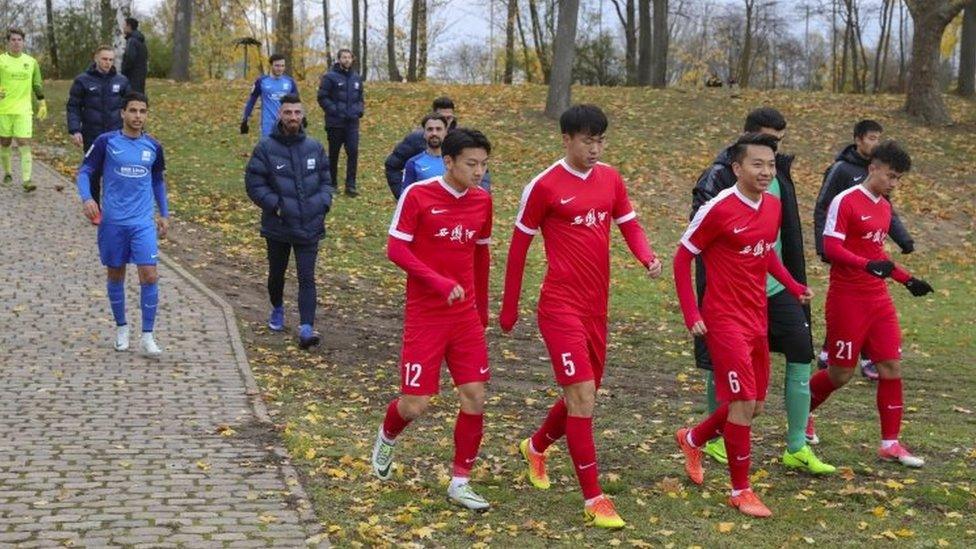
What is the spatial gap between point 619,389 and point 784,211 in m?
3.19

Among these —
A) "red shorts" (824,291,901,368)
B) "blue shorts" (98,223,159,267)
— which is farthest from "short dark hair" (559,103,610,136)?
"blue shorts" (98,223,159,267)

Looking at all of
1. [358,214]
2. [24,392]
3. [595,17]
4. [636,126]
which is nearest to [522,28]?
[595,17]

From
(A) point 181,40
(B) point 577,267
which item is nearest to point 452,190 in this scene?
(B) point 577,267

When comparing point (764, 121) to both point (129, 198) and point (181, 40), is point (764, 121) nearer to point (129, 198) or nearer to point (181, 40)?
point (129, 198)

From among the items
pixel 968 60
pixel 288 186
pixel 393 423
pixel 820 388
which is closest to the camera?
pixel 393 423

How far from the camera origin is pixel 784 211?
730cm

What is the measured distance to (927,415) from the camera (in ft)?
30.8

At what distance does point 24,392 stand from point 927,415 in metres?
6.99

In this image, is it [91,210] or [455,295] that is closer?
[455,295]

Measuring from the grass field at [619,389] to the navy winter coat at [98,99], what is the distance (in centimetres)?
195

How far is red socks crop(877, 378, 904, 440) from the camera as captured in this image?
7816 mm

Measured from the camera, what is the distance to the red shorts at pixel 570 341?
642cm

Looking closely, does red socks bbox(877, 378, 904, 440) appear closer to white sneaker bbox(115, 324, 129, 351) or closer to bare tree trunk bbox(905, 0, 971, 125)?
white sneaker bbox(115, 324, 129, 351)

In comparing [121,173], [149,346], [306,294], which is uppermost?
[121,173]
